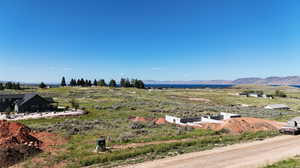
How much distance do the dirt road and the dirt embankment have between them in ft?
28.4

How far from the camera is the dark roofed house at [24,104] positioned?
131 ft

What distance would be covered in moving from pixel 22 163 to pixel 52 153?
2329 mm

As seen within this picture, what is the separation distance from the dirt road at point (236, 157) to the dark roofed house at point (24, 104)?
3734 cm

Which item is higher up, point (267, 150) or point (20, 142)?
point (20, 142)

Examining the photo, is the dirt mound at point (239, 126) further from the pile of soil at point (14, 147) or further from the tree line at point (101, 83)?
the tree line at point (101, 83)

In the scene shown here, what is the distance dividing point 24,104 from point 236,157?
42416 mm

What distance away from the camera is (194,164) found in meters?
12.9

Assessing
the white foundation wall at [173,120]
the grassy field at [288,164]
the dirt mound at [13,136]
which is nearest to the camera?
the grassy field at [288,164]

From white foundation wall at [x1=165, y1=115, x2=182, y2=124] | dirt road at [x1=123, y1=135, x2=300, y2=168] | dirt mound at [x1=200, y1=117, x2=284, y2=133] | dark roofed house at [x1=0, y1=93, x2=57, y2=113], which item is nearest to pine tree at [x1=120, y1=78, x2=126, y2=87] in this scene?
dark roofed house at [x1=0, y1=93, x2=57, y2=113]

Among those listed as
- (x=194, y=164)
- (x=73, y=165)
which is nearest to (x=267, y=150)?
(x=194, y=164)

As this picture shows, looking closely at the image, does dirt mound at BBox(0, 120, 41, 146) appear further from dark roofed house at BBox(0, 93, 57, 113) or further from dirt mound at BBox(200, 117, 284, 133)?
dark roofed house at BBox(0, 93, 57, 113)

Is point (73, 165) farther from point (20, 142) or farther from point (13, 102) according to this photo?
point (13, 102)

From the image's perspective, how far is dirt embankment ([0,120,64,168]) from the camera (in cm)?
1345

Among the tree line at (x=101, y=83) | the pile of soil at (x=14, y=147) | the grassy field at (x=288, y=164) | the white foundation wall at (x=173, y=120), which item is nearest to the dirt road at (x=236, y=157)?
the grassy field at (x=288, y=164)
